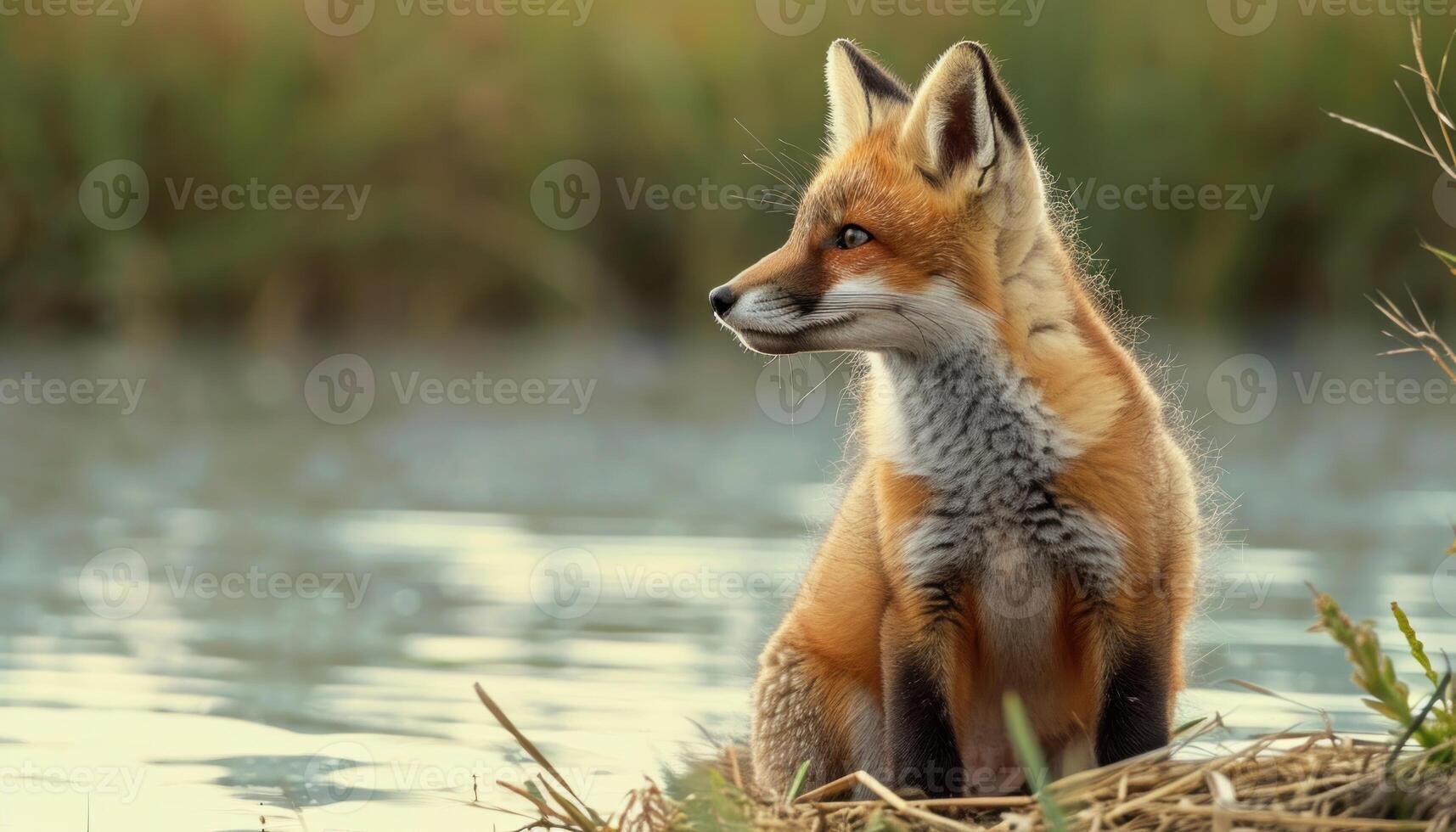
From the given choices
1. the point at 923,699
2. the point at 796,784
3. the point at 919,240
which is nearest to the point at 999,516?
the point at 923,699

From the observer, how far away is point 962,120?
4.21 meters

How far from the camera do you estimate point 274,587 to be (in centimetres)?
786

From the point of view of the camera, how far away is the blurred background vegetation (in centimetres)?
1378

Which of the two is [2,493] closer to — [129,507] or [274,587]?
[129,507]

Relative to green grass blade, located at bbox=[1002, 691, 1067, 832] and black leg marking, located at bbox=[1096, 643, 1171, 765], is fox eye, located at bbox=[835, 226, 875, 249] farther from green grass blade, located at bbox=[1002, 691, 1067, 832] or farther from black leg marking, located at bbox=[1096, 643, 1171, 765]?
green grass blade, located at bbox=[1002, 691, 1067, 832]

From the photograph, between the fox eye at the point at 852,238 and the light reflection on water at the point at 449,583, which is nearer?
the fox eye at the point at 852,238

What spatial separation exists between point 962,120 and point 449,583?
4401mm

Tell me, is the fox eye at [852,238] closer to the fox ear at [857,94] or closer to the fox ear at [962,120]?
the fox ear at [962,120]

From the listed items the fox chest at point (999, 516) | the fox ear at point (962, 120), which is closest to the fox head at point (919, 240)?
the fox ear at point (962, 120)

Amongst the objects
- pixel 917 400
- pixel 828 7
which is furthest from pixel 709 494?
pixel 828 7

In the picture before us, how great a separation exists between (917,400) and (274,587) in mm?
4528

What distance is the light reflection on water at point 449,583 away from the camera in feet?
16.8

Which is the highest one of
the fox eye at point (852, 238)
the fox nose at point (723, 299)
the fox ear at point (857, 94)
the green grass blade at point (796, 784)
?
the fox ear at point (857, 94)

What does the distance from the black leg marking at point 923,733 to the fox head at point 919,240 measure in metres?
0.81
